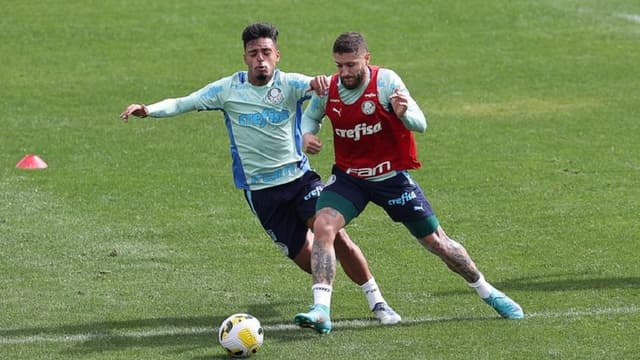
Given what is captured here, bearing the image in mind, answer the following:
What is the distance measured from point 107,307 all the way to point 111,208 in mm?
4034

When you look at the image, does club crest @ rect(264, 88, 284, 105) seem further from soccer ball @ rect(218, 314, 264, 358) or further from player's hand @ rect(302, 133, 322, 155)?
soccer ball @ rect(218, 314, 264, 358)

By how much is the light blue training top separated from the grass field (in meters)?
1.15

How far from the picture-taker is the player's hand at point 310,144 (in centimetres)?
1066

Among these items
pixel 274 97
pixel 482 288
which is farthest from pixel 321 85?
pixel 482 288

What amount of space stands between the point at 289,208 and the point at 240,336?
183 centimetres

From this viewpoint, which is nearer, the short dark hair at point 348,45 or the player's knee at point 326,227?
the short dark hair at point 348,45

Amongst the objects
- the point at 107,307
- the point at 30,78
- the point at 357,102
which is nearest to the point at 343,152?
the point at 357,102

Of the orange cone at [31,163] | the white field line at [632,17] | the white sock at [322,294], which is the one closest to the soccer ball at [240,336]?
the white sock at [322,294]

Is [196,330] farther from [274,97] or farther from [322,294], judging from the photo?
[274,97]

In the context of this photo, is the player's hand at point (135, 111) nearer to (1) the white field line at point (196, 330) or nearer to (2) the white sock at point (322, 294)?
(1) the white field line at point (196, 330)

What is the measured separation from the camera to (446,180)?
17.0 m

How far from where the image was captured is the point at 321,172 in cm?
1764

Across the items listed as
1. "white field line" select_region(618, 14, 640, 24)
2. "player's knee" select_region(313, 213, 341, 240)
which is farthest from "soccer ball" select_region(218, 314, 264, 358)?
"white field line" select_region(618, 14, 640, 24)

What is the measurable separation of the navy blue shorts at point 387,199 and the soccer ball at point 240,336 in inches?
49.3
